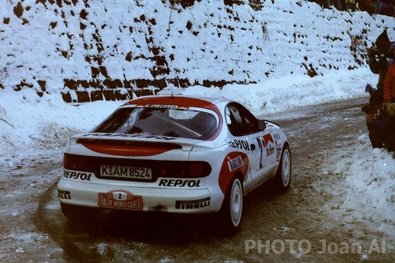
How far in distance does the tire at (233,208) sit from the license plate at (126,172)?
2.72 ft

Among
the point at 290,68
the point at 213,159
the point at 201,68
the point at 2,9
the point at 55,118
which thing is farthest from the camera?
the point at 290,68

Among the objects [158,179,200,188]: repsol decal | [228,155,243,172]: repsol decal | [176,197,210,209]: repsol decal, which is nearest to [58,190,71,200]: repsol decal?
[158,179,200,188]: repsol decal

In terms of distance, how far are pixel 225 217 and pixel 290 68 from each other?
17.8 metres

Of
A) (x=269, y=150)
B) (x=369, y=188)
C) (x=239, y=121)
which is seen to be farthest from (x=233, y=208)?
(x=369, y=188)

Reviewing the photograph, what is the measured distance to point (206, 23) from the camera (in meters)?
18.7

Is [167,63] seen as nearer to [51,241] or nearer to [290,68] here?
[290,68]

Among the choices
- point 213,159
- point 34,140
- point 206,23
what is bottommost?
point 34,140

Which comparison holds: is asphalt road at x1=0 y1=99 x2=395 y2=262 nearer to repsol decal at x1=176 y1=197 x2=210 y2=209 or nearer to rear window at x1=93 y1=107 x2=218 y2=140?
repsol decal at x1=176 y1=197 x2=210 y2=209

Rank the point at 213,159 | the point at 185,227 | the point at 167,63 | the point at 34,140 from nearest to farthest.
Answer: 1. the point at 213,159
2. the point at 185,227
3. the point at 34,140
4. the point at 167,63

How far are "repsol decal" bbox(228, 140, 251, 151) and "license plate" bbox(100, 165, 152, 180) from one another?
1.00m

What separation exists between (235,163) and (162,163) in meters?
0.89

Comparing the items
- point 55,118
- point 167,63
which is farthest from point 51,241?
point 167,63

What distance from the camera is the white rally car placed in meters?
4.97

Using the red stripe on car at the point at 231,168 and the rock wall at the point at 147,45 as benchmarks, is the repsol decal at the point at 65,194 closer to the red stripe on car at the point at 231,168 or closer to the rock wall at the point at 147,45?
the red stripe on car at the point at 231,168
